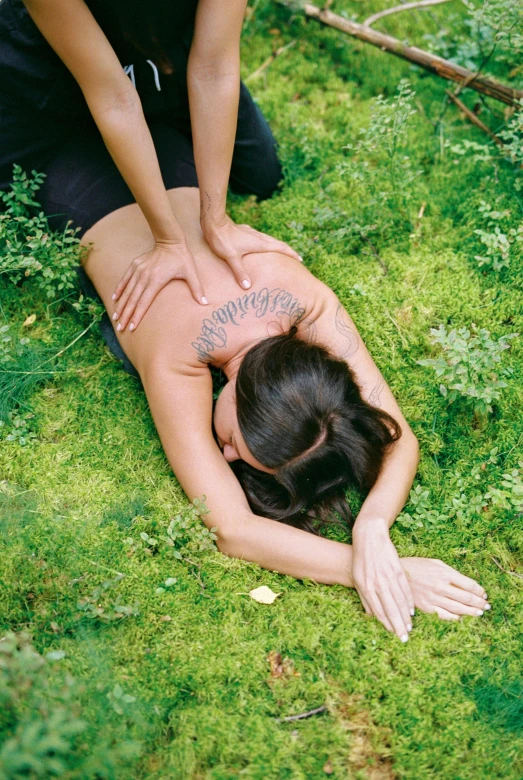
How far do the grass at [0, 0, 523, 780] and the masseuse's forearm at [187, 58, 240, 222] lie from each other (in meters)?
0.86

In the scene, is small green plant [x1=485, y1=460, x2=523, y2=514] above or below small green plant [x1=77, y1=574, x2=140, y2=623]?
above

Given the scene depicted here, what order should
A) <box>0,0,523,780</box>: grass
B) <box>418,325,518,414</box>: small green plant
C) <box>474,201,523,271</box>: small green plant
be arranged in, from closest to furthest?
<box>0,0,523,780</box>: grass → <box>418,325,518,414</box>: small green plant → <box>474,201,523,271</box>: small green plant

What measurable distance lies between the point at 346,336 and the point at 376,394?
34 centimetres

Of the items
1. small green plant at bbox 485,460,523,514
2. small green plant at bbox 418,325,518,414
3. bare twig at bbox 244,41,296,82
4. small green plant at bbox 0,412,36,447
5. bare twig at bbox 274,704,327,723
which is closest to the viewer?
bare twig at bbox 274,704,327,723

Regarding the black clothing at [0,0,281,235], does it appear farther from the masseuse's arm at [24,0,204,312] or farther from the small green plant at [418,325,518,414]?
the small green plant at [418,325,518,414]

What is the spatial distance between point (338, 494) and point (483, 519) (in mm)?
691

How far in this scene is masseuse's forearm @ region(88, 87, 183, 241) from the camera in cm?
277

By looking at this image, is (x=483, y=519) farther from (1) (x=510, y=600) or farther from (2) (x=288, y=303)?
(2) (x=288, y=303)

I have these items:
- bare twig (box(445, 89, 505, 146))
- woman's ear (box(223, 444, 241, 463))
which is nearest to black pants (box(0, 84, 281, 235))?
woman's ear (box(223, 444, 241, 463))

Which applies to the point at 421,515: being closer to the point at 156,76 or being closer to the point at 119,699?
the point at 119,699

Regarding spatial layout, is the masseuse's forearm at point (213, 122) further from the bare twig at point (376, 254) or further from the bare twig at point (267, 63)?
the bare twig at point (267, 63)

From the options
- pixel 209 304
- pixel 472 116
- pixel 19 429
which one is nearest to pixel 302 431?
pixel 209 304

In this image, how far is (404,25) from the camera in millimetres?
4945

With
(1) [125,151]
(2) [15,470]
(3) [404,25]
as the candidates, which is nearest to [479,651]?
(2) [15,470]
